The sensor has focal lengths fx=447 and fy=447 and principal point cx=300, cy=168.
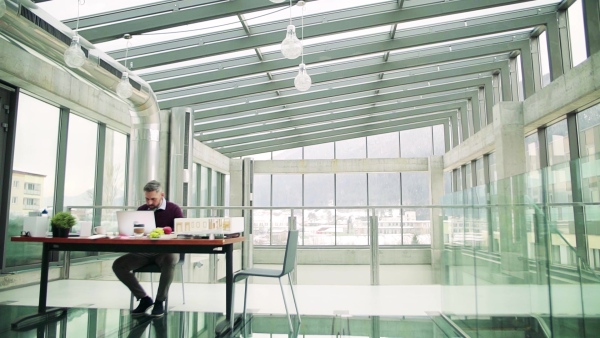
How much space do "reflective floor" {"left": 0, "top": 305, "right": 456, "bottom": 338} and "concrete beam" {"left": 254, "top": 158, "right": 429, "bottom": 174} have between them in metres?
10.2

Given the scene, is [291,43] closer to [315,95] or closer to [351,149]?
[315,95]

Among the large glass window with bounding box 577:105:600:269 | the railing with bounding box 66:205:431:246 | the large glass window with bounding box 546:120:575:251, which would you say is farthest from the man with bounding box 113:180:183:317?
the large glass window with bounding box 577:105:600:269

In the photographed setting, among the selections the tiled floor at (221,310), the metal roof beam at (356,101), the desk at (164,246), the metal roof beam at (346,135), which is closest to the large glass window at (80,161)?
the tiled floor at (221,310)

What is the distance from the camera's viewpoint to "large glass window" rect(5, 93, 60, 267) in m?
6.08

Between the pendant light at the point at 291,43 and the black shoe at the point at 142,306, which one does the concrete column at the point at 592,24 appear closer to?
the pendant light at the point at 291,43

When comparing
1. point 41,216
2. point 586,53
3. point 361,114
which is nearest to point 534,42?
point 586,53

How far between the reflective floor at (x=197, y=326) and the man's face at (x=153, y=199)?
109cm

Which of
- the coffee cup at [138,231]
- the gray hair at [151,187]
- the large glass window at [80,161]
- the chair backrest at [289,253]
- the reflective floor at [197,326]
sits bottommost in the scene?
the reflective floor at [197,326]

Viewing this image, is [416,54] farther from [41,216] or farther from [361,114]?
[41,216]

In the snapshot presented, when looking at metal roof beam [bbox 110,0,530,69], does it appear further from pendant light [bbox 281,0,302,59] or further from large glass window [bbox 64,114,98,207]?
pendant light [bbox 281,0,302,59]

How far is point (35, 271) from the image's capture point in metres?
6.25

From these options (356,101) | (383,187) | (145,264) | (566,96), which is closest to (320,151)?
(383,187)

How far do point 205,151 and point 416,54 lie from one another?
6549 millimetres

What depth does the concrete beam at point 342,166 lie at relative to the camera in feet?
47.2
